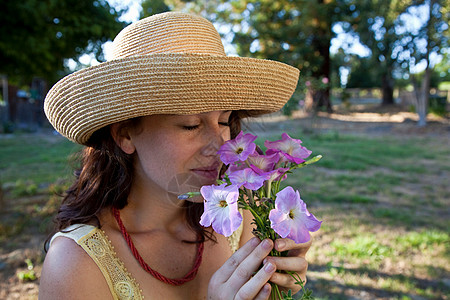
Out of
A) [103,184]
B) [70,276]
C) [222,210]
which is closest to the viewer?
[222,210]

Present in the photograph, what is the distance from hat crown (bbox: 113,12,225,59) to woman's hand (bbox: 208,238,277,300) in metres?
0.74

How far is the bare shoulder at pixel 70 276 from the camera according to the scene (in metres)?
1.25

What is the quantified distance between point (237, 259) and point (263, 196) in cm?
24

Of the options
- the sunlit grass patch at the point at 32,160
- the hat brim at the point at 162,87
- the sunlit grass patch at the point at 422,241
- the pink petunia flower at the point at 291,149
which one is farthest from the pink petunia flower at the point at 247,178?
the sunlit grass patch at the point at 32,160

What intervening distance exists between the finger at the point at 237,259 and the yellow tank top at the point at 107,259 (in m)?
0.44

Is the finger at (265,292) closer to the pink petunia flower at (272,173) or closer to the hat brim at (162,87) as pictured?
the pink petunia flower at (272,173)

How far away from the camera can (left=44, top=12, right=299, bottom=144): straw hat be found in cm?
116

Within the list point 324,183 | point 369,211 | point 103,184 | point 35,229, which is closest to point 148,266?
point 103,184

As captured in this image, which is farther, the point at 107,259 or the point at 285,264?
the point at 107,259

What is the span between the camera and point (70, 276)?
1.26 meters

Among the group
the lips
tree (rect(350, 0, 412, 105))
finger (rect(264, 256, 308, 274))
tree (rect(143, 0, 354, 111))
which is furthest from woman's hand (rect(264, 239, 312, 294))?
tree (rect(350, 0, 412, 105))

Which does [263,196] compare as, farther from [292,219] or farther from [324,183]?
[324,183]

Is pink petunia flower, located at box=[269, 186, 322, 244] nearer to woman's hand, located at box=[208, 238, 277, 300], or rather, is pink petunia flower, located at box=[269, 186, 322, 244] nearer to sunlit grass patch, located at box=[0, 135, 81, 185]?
woman's hand, located at box=[208, 238, 277, 300]

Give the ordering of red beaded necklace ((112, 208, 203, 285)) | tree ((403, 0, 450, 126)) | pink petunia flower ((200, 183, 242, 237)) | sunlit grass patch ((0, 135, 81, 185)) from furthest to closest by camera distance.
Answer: tree ((403, 0, 450, 126)), sunlit grass patch ((0, 135, 81, 185)), red beaded necklace ((112, 208, 203, 285)), pink petunia flower ((200, 183, 242, 237))
